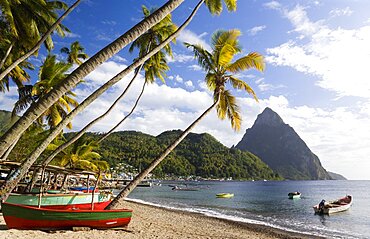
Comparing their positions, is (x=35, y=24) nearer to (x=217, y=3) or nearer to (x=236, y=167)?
(x=217, y=3)

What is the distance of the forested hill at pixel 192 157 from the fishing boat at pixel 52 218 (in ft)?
369

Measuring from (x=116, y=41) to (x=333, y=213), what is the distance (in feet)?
98.2

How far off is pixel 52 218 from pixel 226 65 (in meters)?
8.82

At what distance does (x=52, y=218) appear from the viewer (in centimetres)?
953

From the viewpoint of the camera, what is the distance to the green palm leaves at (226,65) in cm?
1256

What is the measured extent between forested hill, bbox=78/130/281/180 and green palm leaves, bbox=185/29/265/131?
111162mm

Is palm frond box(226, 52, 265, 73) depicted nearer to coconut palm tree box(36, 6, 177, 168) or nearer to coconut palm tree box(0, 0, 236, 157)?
coconut palm tree box(36, 6, 177, 168)

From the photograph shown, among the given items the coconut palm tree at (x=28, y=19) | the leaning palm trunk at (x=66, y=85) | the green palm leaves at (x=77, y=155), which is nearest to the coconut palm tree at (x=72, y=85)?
the leaning palm trunk at (x=66, y=85)

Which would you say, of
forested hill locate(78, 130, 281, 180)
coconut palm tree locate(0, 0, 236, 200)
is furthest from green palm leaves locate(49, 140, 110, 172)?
forested hill locate(78, 130, 281, 180)

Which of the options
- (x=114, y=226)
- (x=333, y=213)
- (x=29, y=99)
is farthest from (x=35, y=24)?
(x=333, y=213)

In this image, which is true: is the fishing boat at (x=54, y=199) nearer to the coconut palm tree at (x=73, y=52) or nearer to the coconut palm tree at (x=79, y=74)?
the coconut palm tree at (x=79, y=74)

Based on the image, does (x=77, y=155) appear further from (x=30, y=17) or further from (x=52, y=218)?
(x=52, y=218)

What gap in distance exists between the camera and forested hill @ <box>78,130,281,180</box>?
426 feet

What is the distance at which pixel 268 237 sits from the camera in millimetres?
15500
